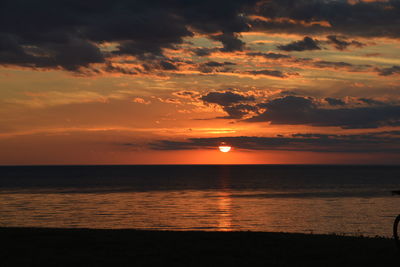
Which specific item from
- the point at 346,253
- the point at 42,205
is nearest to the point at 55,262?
the point at 346,253

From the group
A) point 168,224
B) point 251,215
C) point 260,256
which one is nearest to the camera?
point 260,256

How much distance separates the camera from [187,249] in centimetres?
1947

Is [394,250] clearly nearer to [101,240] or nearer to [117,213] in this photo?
[101,240]

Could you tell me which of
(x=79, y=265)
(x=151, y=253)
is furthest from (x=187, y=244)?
(x=79, y=265)

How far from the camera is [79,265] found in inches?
650

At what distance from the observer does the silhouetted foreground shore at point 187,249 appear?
1706cm

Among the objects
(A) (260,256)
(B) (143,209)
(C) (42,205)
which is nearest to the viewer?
(A) (260,256)

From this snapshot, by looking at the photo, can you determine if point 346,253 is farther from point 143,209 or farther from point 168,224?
point 143,209

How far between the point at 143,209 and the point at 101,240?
54.6 meters

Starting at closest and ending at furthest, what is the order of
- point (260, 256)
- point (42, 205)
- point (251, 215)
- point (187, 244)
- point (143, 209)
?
1. point (260, 256)
2. point (187, 244)
3. point (251, 215)
4. point (143, 209)
5. point (42, 205)

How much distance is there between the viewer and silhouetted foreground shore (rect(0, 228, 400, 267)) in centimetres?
1706

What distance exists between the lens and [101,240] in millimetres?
21688

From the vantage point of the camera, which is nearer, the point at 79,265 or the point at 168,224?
the point at 79,265

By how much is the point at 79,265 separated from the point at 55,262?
3.45 ft
